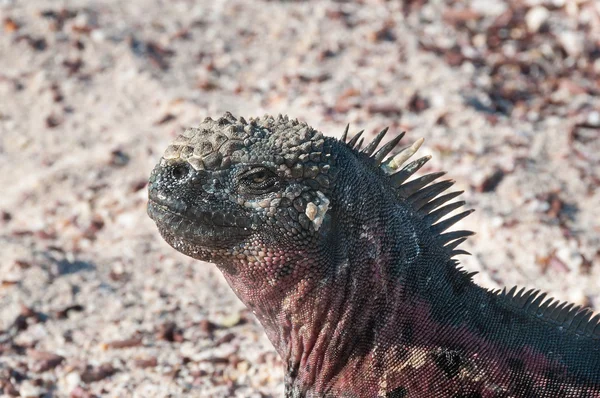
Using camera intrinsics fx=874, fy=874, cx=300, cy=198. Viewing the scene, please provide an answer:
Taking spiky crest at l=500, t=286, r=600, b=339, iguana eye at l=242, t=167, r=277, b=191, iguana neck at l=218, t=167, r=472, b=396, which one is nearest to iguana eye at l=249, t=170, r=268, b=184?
iguana eye at l=242, t=167, r=277, b=191

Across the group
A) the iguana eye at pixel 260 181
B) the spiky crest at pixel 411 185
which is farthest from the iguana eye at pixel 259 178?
the spiky crest at pixel 411 185

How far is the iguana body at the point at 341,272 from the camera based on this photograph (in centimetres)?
341

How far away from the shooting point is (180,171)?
3.42 metres

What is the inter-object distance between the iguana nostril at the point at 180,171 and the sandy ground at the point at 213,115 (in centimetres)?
183

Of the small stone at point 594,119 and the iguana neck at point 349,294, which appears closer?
the iguana neck at point 349,294

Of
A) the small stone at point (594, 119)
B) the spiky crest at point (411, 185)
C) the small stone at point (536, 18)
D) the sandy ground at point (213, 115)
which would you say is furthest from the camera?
the small stone at point (536, 18)

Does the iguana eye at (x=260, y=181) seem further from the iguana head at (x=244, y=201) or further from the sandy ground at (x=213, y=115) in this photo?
the sandy ground at (x=213, y=115)

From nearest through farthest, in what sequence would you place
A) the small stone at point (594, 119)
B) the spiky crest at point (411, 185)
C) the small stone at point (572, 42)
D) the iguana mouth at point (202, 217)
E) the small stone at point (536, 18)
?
the iguana mouth at point (202, 217)
the spiky crest at point (411, 185)
the small stone at point (594, 119)
the small stone at point (572, 42)
the small stone at point (536, 18)

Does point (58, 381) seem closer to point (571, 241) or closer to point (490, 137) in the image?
point (571, 241)

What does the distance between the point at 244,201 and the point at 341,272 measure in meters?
0.47

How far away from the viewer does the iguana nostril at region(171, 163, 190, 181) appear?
3414 millimetres

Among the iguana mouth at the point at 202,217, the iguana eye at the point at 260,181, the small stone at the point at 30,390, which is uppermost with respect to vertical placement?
the iguana eye at the point at 260,181

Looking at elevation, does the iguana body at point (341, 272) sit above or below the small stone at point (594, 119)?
below

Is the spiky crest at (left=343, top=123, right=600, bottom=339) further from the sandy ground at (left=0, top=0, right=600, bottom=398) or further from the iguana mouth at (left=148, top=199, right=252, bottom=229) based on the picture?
the sandy ground at (left=0, top=0, right=600, bottom=398)
